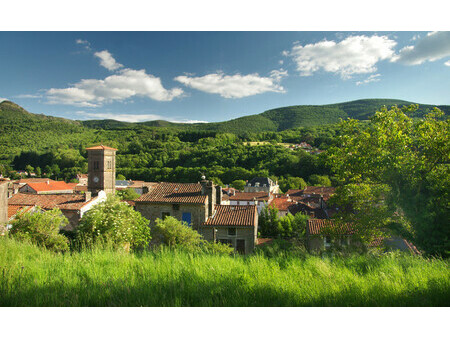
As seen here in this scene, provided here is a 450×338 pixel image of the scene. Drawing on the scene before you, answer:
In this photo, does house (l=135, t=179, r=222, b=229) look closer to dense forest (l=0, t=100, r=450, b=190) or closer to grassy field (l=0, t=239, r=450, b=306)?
grassy field (l=0, t=239, r=450, b=306)

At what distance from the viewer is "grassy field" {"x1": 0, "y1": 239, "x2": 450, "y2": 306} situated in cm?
298

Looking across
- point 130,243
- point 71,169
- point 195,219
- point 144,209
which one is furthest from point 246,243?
point 71,169

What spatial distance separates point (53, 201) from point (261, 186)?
5900cm

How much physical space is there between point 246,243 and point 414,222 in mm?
12704

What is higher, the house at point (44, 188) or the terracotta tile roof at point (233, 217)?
the terracotta tile roof at point (233, 217)

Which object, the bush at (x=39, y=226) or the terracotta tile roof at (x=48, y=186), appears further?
the terracotta tile roof at (x=48, y=186)

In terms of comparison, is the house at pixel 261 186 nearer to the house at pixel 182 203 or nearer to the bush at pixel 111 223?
the house at pixel 182 203

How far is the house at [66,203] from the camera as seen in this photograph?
2267 centimetres

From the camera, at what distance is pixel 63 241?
8.58 meters

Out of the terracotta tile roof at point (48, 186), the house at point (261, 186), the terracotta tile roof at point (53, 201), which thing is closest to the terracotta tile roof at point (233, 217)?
the terracotta tile roof at point (53, 201)

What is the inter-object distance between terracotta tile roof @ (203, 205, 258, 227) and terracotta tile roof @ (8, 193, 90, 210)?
11.2m

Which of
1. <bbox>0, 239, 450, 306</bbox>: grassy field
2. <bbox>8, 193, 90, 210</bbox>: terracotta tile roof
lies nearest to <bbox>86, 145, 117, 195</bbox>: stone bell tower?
<bbox>8, 193, 90, 210</bbox>: terracotta tile roof

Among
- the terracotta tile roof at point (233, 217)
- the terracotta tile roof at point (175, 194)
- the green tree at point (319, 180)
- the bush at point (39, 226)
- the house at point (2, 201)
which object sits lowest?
the green tree at point (319, 180)

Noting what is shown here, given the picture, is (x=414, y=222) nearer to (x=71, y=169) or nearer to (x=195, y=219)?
(x=195, y=219)
